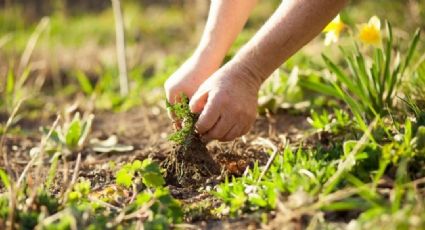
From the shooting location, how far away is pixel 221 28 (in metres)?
2.20

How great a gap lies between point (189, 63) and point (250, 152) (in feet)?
1.37

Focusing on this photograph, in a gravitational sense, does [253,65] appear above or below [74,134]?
above

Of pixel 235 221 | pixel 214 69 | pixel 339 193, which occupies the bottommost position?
pixel 235 221

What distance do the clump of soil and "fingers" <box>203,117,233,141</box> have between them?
0.49ft

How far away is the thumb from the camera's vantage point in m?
1.92

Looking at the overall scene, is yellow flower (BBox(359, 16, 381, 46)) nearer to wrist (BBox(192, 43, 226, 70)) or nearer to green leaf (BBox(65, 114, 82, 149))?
wrist (BBox(192, 43, 226, 70))

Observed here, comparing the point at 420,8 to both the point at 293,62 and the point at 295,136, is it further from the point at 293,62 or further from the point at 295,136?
the point at 295,136

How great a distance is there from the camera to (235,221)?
1.76 m

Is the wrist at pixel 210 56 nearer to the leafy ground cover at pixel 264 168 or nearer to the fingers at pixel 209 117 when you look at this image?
the leafy ground cover at pixel 264 168

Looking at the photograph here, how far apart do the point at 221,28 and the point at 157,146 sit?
689mm

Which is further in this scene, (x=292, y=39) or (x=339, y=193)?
(x=292, y=39)

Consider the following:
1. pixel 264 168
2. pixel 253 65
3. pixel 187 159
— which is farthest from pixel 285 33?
pixel 187 159

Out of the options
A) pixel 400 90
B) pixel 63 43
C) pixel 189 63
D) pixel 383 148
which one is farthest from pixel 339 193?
pixel 63 43

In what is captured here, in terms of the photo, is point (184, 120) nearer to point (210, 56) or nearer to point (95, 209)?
point (210, 56)
